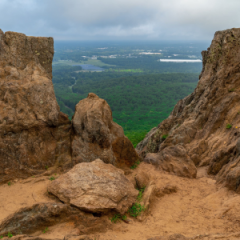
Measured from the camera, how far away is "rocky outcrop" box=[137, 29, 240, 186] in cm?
1395

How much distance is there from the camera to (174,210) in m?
10.4

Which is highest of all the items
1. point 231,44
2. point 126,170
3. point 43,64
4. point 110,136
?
point 231,44

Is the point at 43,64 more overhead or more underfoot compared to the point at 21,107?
more overhead

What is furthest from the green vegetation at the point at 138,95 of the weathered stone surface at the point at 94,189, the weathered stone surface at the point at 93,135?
the weathered stone surface at the point at 94,189

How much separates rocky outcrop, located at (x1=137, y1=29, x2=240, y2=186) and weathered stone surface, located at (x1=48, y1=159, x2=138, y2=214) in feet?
17.4

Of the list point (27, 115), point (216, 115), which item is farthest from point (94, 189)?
point (216, 115)

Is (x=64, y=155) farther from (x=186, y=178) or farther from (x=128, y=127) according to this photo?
(x=128, y=127)

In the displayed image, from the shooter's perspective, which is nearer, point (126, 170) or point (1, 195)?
point (1, 195)

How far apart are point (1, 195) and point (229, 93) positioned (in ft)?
51.5

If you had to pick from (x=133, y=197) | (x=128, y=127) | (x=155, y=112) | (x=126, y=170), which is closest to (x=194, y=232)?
(x=133, y=197)

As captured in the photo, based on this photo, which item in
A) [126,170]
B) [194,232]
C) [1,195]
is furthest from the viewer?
[126,170]

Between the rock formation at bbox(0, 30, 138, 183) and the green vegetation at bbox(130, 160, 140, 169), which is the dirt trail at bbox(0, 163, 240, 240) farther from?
the green vegetation at bbox(130, 160, 140, 169)

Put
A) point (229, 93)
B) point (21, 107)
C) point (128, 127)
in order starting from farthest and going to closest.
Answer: point (128, 127), point (229, 93), point (21, 107)

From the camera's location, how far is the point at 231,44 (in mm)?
17516
